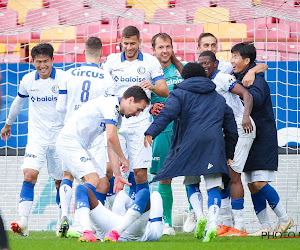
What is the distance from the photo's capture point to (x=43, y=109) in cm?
754

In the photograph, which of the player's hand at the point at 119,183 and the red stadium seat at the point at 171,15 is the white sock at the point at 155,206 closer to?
the player's hand at the point at 119,183

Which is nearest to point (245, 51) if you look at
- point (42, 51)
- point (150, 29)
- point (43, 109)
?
point (42, 51)

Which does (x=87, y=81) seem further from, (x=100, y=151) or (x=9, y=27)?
(x=9, y=27)

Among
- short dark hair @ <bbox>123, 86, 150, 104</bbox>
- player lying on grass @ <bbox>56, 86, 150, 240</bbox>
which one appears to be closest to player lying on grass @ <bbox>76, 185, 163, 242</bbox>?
player lying on grass @ <bbox>56, 86, 150, 240</bbox>

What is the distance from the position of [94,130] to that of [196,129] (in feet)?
3.09

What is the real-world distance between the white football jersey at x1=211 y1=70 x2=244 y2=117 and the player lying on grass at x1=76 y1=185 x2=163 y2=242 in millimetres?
1728

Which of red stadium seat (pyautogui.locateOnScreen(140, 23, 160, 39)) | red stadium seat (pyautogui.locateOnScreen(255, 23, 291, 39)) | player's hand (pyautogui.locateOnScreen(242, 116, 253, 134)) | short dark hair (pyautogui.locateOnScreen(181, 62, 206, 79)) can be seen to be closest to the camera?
short dark hair (pyautogui.locateOnScreen(181, 62, 206, 79))

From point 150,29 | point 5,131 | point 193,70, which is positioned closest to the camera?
point 193,70

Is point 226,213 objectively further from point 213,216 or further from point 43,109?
point 43,109

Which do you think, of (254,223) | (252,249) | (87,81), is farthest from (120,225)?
(254,223)

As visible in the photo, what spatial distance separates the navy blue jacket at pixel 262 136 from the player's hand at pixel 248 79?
4cm

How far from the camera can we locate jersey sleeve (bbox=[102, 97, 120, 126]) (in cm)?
568

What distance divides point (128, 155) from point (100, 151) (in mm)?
440

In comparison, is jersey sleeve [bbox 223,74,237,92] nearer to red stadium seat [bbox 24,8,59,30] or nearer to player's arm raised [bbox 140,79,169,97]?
player's arm raised [bbox 140,79,169,97]
